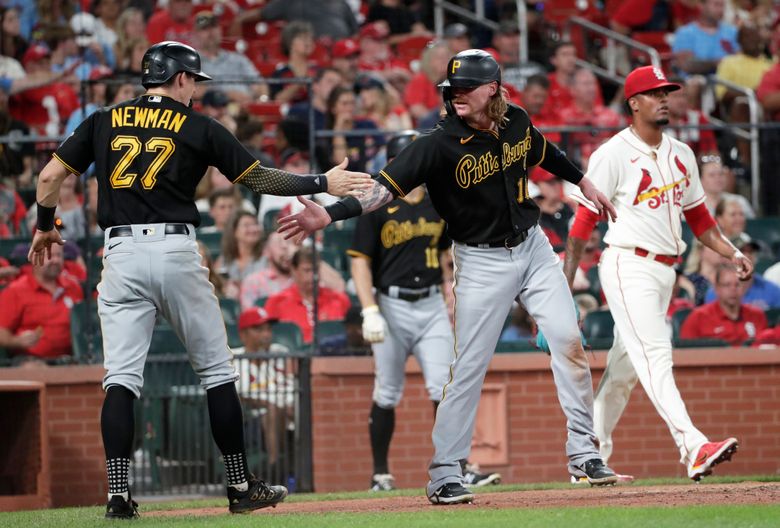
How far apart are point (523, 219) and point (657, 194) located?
132 centimetres

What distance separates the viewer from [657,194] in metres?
7.50

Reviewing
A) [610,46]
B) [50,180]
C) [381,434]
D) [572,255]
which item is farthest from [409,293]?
[610,46]

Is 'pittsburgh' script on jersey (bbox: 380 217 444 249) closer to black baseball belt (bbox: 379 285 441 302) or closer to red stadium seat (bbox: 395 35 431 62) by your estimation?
black baseball belt (bbox: 379 285 441 302)

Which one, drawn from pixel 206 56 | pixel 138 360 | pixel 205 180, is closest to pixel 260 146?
pixel 205 180

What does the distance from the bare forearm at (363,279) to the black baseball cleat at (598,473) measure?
2.44m

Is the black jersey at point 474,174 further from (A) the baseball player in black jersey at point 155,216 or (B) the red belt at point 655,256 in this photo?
(B) the red belt at point 655,256

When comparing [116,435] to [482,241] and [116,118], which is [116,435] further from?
[482,241]

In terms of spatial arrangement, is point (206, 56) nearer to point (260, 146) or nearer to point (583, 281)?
point (260, 146)

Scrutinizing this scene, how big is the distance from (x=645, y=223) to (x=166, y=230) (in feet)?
9.05

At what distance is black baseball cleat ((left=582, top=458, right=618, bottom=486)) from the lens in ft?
21.7

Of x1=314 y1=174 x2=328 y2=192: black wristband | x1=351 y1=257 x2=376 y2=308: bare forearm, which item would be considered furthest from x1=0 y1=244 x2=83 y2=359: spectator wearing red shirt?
x1=314 y1=174 x2=328 y2=192: black wristband

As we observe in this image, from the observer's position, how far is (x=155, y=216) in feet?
20.2

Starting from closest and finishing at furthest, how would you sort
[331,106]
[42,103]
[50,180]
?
1. [50,180]
2. [331,106]
3. [42,103]

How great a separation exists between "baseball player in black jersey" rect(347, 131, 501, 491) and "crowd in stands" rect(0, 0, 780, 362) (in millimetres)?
1204
